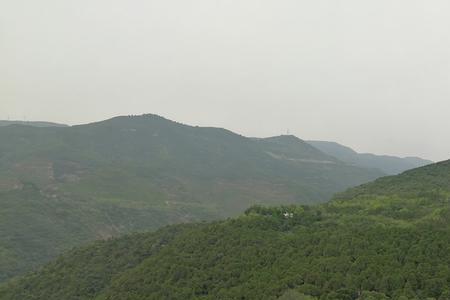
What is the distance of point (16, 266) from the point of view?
6531 inches

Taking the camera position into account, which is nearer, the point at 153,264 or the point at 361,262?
the point at 361,262

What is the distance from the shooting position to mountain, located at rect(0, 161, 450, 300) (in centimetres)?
5497

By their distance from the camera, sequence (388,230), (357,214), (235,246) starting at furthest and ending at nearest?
1. (357,214)
2. (235,246)
3. (388,230)

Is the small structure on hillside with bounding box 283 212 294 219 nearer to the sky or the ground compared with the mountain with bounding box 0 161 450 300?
nearer to the sky

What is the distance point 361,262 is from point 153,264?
113ft

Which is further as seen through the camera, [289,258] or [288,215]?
[288,215]

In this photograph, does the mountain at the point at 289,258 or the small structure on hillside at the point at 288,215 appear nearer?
the mountain at the point at 289,258

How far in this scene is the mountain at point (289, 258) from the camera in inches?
2164

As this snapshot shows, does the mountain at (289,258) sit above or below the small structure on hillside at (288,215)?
below

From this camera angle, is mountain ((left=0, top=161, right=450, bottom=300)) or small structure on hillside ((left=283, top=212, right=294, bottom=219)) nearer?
mountain ((left=0, top=161, right=450, bottom=300))

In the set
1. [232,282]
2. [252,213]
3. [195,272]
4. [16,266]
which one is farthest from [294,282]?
[16,266]

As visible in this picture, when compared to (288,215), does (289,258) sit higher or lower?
lower

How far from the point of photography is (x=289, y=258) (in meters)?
66.4

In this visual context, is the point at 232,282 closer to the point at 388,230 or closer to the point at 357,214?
the point at 388,230
